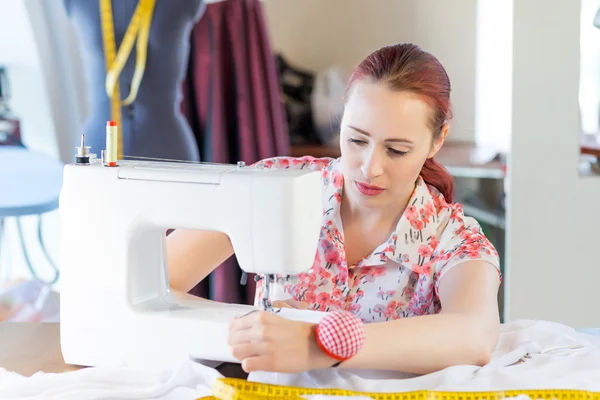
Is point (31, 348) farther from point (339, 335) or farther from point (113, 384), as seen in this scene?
point (339, 335)

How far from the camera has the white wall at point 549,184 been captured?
3.08 m

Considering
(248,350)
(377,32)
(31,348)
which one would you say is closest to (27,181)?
(377,32)

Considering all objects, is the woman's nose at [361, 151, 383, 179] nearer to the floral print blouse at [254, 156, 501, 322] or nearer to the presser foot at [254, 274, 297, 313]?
the floral print blouse at [254, 156, 501, 322]

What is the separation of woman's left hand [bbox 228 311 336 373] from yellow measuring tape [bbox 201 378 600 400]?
0.10 feet

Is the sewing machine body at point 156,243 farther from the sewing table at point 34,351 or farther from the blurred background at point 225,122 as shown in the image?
the blurred background at point 225,122

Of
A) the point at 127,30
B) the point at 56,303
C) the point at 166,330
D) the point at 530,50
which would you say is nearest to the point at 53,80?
the point at 127,30

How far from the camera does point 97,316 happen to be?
1.47m

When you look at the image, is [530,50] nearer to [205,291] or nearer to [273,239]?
[205,291]

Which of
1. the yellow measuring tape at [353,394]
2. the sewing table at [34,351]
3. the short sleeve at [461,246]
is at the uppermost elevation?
the short sleeve at [461,246]

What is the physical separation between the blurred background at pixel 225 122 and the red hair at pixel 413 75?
1373mm

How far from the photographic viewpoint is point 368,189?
66.7 inches

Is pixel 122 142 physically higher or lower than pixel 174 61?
lower

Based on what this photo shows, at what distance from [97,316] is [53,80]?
2.04m

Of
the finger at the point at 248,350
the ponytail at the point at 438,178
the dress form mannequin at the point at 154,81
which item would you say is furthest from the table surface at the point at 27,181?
the finger at the point at 248,350
